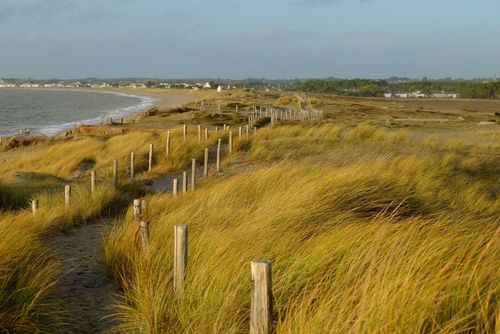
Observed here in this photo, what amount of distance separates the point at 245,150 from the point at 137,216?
14.0 metres

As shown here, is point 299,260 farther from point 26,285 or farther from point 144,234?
point 26,285

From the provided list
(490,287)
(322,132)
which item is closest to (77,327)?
(490,287)

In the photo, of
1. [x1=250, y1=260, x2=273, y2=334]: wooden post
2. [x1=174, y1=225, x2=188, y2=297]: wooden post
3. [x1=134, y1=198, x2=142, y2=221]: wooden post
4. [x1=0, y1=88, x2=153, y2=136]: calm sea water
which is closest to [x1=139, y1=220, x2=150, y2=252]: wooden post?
[x1=174, y1=225, x2=188, y2=297]: wooden post

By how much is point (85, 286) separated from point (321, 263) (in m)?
2.66

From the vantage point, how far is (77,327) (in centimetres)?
464

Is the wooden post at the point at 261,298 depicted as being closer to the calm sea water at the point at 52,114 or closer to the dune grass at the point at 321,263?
the dune grass at the point at 321,263

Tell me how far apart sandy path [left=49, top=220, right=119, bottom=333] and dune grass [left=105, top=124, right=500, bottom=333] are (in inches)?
9.1

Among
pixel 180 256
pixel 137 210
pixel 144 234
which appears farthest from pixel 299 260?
pixel 137 210

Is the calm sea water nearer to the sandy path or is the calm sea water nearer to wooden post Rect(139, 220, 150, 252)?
the sandy path

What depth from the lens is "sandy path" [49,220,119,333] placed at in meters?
4.84

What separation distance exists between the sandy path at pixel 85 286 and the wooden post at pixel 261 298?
166 centimetres

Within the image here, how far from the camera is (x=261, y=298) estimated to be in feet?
11.3

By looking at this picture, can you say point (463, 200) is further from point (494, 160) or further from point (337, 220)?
point (494, 160)

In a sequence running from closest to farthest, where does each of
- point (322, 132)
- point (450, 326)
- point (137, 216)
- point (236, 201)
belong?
point (450, 326)
point (137, 216)
point (236, 201)
point (322, 132)
